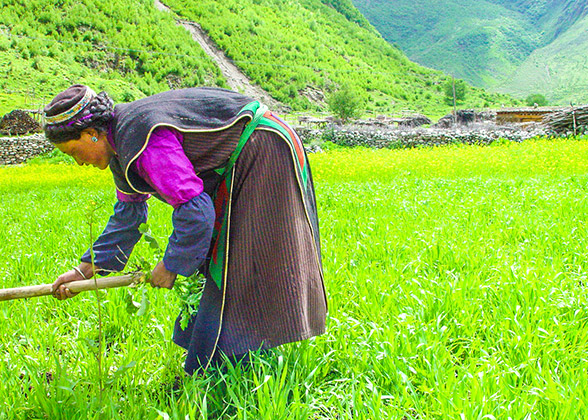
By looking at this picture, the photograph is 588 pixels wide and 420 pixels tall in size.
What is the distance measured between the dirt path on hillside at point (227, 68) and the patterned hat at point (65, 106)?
40.5 metres

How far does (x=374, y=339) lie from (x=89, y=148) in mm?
1358

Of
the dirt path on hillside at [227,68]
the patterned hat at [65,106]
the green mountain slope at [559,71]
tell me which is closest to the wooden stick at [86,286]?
the patterned hat at [65,106]

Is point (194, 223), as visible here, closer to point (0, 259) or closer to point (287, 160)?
point (287, 160)

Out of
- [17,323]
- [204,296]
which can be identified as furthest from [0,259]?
[204,296]

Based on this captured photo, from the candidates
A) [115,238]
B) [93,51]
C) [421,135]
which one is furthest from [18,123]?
[115,238]

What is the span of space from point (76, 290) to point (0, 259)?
2.41m

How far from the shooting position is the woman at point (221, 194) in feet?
4.60

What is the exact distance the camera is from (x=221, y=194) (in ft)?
5.33

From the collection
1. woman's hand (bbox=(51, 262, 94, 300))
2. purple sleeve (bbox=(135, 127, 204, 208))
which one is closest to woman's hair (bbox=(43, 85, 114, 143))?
purple sleeve (bbox=(135, 127, 204, 208))

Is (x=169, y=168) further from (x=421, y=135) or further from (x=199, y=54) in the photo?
(x=199, y=54)

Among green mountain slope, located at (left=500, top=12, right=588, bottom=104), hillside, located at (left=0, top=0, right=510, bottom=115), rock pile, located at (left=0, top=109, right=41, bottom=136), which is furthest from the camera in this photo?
green mountain slope, located at (left=500, top=12, right=588, bottom=104)

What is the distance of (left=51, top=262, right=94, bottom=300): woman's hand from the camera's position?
5.40 ft

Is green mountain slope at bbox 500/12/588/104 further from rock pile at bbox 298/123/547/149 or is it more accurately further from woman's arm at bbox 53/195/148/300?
woman's arm at bbox 53/195/148/300

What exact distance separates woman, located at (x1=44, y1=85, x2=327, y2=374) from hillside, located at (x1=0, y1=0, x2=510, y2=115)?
24467mm
